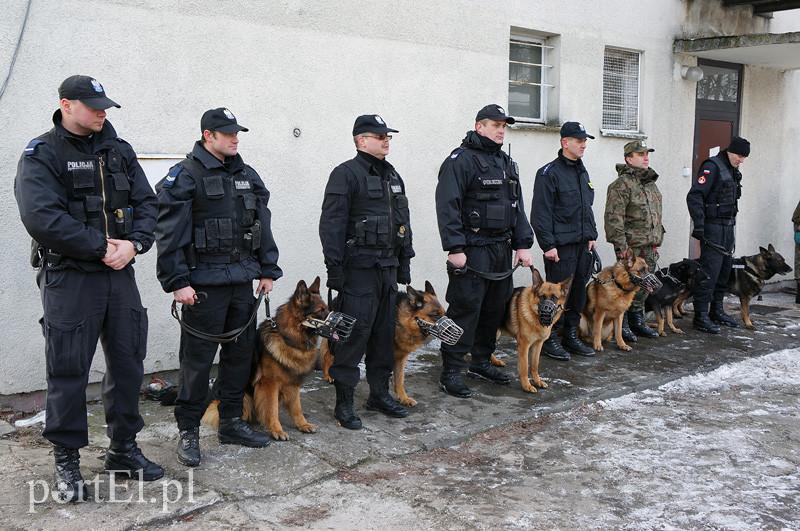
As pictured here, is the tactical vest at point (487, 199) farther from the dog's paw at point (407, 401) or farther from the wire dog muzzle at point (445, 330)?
the dog's paw at point (407, 401)

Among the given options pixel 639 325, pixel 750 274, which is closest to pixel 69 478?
pixel 639 325

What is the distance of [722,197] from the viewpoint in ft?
27.1

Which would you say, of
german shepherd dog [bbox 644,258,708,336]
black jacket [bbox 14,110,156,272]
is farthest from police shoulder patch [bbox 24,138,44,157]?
german shepherd dog [bbox 644,258,708,336]

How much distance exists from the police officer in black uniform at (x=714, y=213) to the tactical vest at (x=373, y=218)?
4693mm

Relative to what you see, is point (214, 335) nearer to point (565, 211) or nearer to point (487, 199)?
point (487, 199)

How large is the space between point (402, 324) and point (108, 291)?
85.6 inches

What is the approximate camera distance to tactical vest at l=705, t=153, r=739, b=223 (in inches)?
325

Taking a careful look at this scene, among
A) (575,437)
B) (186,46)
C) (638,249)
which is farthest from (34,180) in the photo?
(638,249)

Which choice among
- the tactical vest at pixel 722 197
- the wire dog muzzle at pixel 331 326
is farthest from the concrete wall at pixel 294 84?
the wire dog muzzle at pixel 331 326

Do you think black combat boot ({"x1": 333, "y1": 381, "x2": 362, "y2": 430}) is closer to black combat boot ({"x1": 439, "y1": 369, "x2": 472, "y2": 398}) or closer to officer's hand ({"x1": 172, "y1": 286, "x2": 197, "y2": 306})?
black combat boot ({"x1": 439, "y1": 369, "x2": 472, "y2": 398})

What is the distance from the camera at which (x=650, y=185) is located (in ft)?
25.6

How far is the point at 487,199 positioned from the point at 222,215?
2238 millimetres

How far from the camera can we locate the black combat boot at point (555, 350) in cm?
702

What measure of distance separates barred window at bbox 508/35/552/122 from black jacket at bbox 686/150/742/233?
1913 mm
